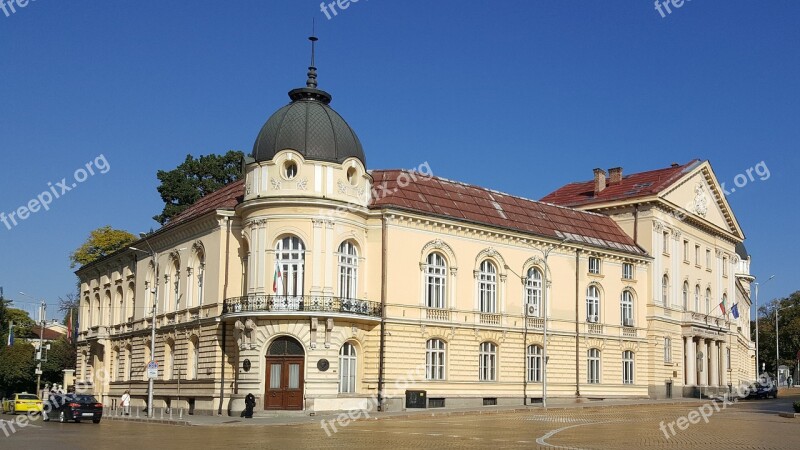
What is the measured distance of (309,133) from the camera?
44438 millimetres

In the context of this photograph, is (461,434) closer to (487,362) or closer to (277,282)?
(277,282)

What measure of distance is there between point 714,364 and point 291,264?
126ft

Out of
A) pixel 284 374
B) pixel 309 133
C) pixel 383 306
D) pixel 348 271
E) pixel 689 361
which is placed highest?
pixel 309 133

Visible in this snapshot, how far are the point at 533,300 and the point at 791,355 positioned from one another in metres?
74.9

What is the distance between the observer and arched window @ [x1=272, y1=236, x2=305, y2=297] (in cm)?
4381

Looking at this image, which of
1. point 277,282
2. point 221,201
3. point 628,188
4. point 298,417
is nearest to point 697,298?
point 628,188

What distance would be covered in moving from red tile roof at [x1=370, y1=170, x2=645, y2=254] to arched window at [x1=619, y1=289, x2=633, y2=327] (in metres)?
2.90

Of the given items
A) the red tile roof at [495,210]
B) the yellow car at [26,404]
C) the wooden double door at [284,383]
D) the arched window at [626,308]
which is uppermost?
the red tile roof at [495,210]

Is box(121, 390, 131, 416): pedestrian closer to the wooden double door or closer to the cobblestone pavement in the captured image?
the wooden double door

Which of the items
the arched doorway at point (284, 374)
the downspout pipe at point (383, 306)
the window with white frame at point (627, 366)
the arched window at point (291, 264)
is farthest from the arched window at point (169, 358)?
the window with white frame at point (627, 366)

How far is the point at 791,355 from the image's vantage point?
11519 centimetres

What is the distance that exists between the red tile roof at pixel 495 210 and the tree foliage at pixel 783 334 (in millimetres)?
60141

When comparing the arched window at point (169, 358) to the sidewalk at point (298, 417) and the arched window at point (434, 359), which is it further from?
the arched window at point (434, 359)

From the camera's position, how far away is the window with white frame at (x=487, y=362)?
166ft
